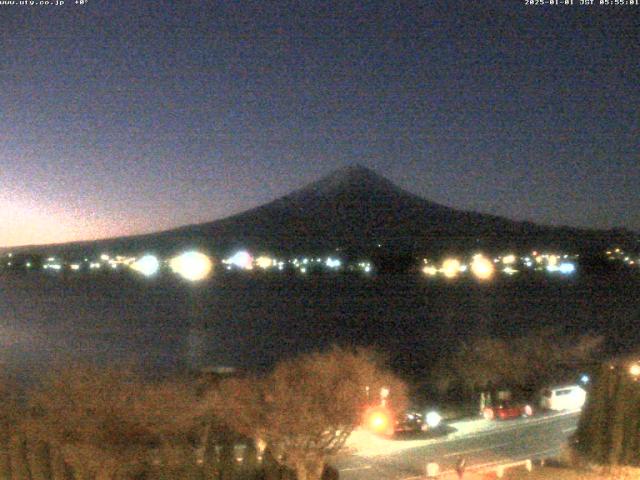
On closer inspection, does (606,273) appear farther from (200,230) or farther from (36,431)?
(36,431)

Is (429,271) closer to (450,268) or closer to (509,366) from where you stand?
(450,268)

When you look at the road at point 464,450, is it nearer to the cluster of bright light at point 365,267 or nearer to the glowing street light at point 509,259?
the glowing street light at point 509,259

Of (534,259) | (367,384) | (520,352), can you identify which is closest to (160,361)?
(520,352)

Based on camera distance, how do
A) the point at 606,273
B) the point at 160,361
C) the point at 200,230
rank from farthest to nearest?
the point at 200,230 < the point at 606,273 < the point at 160,361

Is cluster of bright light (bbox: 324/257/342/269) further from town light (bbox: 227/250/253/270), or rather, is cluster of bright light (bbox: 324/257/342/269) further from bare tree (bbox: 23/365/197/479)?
bare tree (bbox: 23/365/197/479)

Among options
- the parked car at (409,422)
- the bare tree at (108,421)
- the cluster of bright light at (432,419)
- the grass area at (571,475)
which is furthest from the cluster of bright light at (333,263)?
the grass area at (571,475)

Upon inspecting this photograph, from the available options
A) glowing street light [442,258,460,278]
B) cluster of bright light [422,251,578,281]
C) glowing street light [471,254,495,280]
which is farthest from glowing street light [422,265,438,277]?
glowing street light [471,254,495,280]
